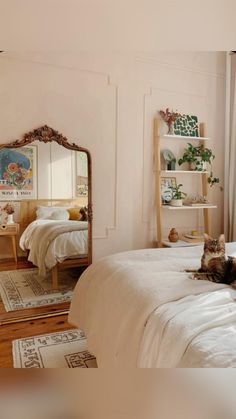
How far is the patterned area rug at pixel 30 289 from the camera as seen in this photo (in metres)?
2.66

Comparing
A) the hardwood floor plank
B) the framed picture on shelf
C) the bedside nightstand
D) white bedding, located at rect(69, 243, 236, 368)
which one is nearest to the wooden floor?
the hardwood floor plank

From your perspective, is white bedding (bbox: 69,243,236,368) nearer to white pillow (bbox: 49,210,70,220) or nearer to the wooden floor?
the wooden floor

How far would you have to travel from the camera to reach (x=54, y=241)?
2.78 meters

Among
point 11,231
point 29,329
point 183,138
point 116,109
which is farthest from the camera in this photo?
point 183,138

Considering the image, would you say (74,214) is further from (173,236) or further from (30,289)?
(173,236)

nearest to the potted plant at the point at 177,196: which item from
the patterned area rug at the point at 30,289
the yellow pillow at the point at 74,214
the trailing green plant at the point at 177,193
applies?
the trailing green plant at the point at 177,193

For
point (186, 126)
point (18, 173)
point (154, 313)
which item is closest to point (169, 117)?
point (186, 126)

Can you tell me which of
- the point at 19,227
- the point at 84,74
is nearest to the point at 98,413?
the point at 19,227

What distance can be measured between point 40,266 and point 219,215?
228 centimetres

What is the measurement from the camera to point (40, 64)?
8.52 feet

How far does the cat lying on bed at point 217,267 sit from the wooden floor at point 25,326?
1.40 m

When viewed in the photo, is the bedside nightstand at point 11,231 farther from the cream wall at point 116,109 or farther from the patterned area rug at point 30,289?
the cream wall at point 116,109

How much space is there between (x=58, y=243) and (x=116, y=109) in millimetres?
1475

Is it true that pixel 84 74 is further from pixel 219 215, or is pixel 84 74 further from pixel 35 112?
pixel 219 215
